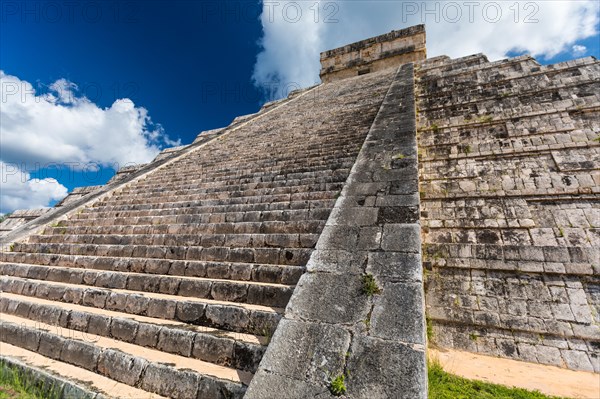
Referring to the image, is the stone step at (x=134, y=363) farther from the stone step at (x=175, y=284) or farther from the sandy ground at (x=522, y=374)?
the sandy ground at (x=522, y=374)

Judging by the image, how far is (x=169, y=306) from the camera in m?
2.90

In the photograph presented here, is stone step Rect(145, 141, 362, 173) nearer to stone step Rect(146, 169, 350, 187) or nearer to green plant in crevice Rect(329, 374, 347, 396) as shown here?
stone step Rect(146, 169, 350, 187)

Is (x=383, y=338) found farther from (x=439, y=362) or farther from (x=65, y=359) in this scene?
(x=65, y=359)

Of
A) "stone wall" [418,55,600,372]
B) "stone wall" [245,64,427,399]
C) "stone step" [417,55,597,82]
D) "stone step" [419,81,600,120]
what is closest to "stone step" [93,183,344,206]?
"stone wall" [245,64,427,399]

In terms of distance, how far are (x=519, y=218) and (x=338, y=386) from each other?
417 cm

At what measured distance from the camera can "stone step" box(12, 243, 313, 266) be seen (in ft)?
10.8

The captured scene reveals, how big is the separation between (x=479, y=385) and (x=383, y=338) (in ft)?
5.49

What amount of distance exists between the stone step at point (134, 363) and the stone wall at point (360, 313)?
50 cm

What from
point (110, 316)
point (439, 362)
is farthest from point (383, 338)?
point (110, 316)

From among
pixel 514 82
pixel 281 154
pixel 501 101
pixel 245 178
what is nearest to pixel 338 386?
→ pixel 245 178

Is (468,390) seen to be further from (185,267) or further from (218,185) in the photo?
(218,185)

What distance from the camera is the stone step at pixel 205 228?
3.75 metres

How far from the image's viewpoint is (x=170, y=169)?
27.5 ft

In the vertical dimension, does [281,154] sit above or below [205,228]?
above
